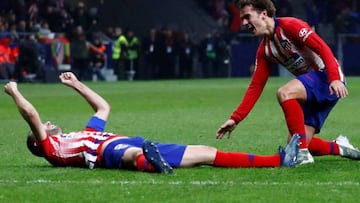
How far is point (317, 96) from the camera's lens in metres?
11.0

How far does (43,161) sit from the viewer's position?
469 inches

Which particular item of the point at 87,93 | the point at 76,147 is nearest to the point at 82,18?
the point at 87,93

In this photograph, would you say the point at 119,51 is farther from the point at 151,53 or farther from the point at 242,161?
the point at 242,161

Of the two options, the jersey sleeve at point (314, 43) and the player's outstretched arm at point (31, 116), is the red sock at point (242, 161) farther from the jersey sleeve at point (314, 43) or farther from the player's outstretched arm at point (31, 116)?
the player's outstretched arm at point (31, 116)

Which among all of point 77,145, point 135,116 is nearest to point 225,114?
point 135,116

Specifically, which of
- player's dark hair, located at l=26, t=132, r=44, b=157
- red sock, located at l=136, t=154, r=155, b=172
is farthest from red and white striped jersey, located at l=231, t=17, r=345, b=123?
player's dark hair, located at l=26, t=132, r=44, b=157

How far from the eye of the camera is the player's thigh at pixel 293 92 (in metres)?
10.8

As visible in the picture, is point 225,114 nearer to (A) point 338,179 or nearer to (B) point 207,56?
(A) point 338,179

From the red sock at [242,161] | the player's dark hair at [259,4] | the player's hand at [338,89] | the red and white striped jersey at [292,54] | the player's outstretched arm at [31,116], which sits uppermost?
the player's dark hair at [259,4]

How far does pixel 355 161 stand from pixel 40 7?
1219 inches

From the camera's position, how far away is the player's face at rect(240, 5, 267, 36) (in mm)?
10766

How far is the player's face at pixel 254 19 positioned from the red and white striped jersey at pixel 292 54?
5.9 inches

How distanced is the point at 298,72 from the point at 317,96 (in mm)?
460

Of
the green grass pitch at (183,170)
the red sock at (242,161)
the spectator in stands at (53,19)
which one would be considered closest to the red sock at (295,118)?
the green grass pitch at (183,170)
